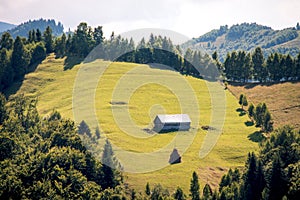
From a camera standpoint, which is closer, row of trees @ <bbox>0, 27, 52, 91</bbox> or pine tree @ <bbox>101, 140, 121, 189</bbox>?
pine tree @ <bbox>101, 140, 121, 189</bbox>

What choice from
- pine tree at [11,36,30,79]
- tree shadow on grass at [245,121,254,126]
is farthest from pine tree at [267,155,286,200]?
pine tree at [11,36,30,79]

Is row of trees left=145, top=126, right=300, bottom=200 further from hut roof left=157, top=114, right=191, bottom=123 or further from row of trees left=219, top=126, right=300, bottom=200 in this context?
hut roof left=157, top=114, right=191, bottom=123

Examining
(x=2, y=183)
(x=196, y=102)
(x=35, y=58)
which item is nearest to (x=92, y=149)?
(x=2, y=183)

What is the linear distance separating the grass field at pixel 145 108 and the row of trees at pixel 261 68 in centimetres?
1359

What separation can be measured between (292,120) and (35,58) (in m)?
93.5

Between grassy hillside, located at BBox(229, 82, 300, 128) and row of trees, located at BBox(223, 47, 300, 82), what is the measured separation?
5.76 m

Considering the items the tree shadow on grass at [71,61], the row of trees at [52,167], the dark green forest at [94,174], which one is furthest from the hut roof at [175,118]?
the tree shadow on grass at [71,61]

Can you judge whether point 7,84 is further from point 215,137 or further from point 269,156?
point 269,156

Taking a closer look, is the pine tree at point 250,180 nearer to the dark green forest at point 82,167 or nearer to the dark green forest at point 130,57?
the dark green forest at point 82,167

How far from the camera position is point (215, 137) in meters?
99.3

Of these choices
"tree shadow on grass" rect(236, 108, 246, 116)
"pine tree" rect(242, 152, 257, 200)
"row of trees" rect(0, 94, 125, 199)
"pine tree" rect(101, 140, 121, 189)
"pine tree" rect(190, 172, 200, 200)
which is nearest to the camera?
"row of trees" rect(0, 94, 125, 199)

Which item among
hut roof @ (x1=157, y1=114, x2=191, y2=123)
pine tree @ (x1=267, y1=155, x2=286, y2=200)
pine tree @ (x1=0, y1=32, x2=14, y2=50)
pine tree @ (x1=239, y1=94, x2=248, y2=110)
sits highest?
pine tree @ (x1=0, y1=32, x2=14, y2=50)

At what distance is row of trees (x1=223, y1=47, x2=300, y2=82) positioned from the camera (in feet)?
474

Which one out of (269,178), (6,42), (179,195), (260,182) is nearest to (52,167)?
(179,195)
